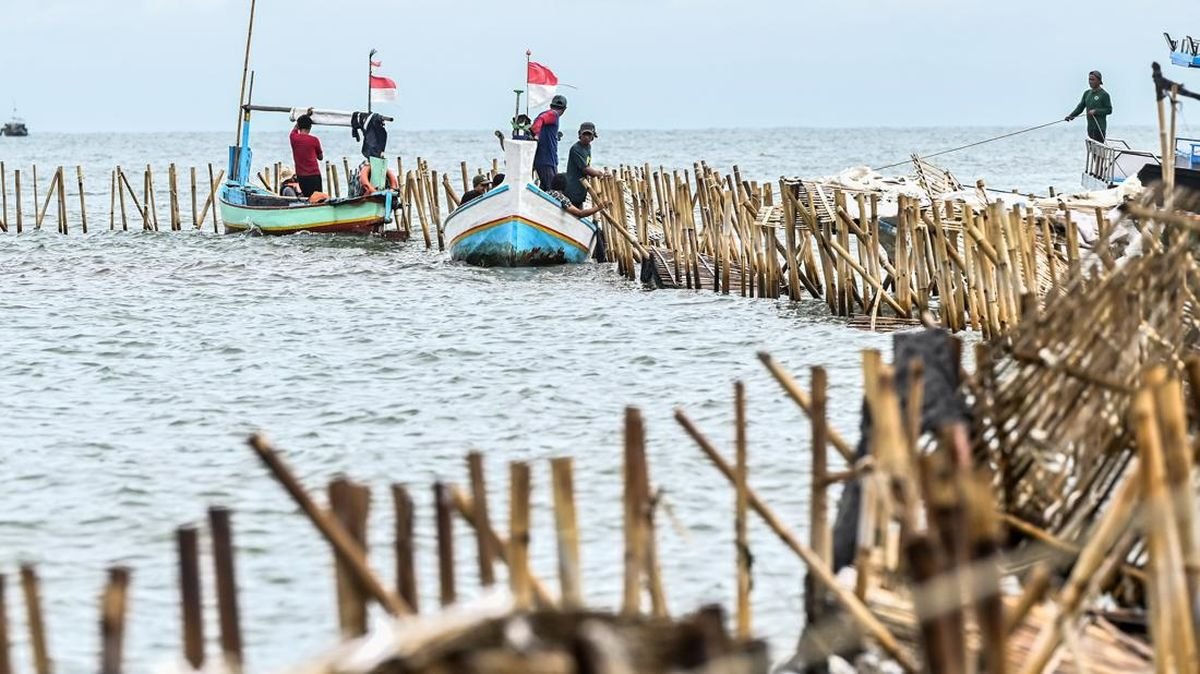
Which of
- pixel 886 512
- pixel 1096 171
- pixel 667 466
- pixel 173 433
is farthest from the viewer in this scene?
pixel 1096 171

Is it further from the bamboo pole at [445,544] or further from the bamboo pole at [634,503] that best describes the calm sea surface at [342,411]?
the bamboo pole at [445,544]

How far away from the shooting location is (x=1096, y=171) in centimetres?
2217

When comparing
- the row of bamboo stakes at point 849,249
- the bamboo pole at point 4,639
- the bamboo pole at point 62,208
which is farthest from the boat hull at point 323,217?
the bamboo pole at point 4,639

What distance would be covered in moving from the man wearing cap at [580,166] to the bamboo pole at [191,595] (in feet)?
57.3

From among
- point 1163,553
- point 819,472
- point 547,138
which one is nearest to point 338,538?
point 819,472

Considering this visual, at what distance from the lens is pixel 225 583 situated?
12.9 feet

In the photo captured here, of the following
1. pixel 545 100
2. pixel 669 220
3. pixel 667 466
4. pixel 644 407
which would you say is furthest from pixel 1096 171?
pixel 667 466

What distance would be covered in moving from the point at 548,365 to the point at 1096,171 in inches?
411

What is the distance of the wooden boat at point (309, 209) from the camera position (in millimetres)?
26500

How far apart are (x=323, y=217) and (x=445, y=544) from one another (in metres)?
23.1

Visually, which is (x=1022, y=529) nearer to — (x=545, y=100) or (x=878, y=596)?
(x=878, y=596)

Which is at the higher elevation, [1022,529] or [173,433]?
[1022,529]

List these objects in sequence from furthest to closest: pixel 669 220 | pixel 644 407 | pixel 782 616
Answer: pixel 669 220
pixel 644 407
pixel 782 616

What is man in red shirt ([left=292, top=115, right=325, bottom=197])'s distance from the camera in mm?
25844
